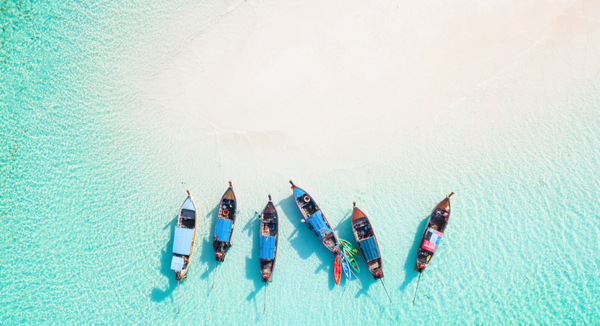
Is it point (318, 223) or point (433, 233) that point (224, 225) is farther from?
point (433, 233)

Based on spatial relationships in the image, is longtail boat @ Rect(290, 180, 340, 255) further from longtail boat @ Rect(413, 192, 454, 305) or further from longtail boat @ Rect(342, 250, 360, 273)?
longtail boat @ Rect(413, 192, 454, 305)

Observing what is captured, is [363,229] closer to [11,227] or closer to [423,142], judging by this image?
[423,142]

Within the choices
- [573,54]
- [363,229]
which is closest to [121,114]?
[363,229]

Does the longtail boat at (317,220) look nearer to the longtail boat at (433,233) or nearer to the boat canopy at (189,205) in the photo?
the longtail boat at (433,233)

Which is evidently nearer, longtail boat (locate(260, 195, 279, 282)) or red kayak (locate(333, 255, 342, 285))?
longtail boat (locate(260, 195, 279, 282))

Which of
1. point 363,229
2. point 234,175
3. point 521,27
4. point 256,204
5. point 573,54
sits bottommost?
point 363,229

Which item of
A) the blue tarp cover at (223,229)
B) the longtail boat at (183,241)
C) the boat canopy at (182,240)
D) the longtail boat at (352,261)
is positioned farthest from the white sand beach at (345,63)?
the longtail boat at (352,261)

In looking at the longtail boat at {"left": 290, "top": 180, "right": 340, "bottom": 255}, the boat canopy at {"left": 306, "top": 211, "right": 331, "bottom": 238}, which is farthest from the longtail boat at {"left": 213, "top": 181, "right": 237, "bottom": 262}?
the boat canopy at {"left": 306, "top": 211, "right": 331, "bottom": 238}
